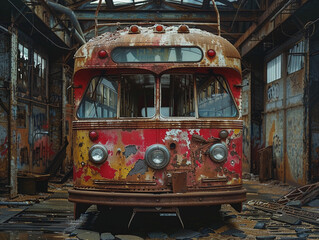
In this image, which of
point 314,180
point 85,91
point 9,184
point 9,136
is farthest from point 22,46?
point 314,180

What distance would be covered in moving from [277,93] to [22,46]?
9.08 m

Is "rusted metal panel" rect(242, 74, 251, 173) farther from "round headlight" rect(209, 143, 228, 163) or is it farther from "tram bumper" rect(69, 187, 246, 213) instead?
"tram bumper" rect(69, 187, 246, 213)

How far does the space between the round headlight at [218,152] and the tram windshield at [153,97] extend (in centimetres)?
51

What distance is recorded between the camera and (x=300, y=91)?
Answer: 42.0ft

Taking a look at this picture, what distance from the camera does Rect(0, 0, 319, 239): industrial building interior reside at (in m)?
10.8

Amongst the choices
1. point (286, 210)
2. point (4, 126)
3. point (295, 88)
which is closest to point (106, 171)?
point (286, 210)

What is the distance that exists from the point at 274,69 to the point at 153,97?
1062 cm

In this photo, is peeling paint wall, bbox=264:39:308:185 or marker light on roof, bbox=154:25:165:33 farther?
peeling paint wall, bbox=264:39:308:185

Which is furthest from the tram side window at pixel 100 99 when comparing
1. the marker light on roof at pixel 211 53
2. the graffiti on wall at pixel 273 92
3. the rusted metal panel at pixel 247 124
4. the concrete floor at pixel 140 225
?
the rusted metal panel at pixel 247 124

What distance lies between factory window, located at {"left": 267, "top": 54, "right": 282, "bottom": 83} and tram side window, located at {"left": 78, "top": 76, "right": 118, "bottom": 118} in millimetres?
10160

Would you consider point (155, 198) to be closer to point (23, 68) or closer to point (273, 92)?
point (23, 68)

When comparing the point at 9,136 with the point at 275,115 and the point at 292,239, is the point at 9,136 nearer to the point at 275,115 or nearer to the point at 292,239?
the point at 292,239

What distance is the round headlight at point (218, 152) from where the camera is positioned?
623 centimetres

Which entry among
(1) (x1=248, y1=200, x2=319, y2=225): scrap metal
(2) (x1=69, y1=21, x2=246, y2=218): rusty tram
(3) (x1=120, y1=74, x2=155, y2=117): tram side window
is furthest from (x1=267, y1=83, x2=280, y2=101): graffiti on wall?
(3) (x1=120, y1=74, x2=155, y2=117): tram side window
